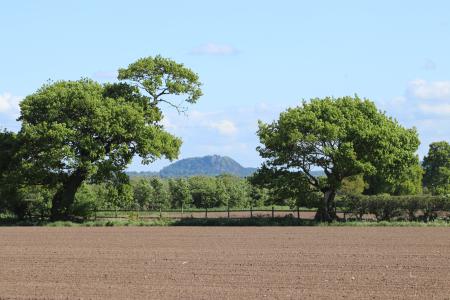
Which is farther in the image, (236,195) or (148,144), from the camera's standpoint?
(236,195)

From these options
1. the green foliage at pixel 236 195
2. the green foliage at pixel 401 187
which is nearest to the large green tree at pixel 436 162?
the green foliage at pixel 401 187

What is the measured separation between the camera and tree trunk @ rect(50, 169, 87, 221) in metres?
58.9

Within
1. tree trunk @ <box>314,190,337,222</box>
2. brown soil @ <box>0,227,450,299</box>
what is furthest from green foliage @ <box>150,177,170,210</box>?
brown soil @ <box>0,227,450,299</box>

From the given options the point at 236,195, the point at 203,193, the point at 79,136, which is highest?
the point at 79,136

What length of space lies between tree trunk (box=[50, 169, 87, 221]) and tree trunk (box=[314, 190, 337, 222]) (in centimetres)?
1884

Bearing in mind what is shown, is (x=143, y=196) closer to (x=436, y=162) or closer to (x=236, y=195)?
(x=236, y=195)

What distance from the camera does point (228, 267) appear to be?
24.6 metres

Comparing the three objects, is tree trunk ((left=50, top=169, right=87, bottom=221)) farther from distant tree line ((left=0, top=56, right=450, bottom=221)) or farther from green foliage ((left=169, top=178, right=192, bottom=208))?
green foliage ((left=169, top=178, right=192, bottom=208))

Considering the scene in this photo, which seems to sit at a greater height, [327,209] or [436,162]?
[436,162]

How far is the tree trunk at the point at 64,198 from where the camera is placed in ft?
193

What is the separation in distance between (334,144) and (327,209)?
5087mm

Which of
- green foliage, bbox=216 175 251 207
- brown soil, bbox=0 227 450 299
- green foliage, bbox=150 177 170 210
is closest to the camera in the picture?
brown soil, bbox=0 227 450 299

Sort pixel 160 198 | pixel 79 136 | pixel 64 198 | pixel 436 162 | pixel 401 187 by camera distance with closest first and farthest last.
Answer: pixel 79 136 < pixel 64 198 < pixel 401 187 < pixel 160 198 < pixel 436 162

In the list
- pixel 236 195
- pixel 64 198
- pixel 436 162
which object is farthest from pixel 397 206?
pixel 436 162
